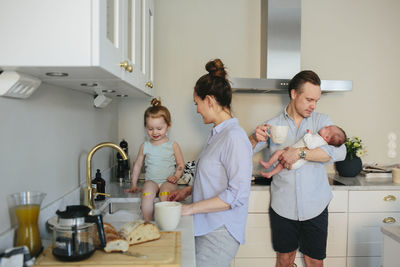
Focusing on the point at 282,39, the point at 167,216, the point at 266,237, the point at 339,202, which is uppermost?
the point at 282,39

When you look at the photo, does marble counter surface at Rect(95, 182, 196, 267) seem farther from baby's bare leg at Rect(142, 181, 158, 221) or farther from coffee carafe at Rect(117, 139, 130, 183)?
baby's bare leg at Rect(142, 181, 158, 221)

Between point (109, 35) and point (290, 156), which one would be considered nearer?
point (109, 35)

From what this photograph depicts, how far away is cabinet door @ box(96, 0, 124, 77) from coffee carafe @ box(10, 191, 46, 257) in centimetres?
50

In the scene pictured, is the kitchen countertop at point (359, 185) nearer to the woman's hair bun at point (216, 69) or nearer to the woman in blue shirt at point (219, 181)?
the woman in blue shirt at point (219, 181)

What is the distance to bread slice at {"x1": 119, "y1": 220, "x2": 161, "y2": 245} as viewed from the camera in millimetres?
1191

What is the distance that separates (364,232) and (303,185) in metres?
0.73

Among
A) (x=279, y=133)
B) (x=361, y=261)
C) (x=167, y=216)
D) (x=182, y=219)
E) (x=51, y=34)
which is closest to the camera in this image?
(x=51, y=34)

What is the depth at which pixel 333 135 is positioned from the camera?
228cm

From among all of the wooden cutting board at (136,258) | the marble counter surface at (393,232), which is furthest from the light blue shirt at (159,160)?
the marble counter surface at (393,232)

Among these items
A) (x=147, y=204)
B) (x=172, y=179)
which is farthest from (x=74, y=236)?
(x=172, y=179)

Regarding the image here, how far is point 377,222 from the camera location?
2.58 metres

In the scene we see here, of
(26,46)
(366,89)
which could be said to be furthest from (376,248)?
(26,46)

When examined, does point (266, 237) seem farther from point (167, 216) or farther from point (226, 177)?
point (167, 216)

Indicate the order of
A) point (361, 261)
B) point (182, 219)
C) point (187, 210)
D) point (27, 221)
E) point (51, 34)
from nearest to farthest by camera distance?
A: point (51, 34) < point (27, 221) < point (187, 210) < point (182, 219) < point (361, 261)
